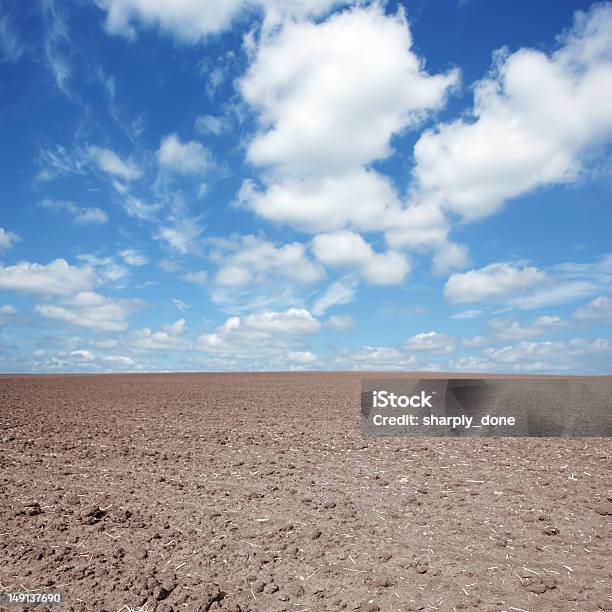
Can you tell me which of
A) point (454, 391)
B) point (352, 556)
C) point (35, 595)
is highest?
point (454, 391)

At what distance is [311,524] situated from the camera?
7.71 m

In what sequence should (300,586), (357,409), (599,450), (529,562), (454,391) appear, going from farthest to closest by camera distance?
(357,409)
(454,391)
(599,450)
(529,562)
(300,586)

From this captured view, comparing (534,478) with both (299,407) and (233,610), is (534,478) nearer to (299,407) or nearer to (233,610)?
(233,610)

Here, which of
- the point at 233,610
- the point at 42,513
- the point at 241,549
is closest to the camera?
the point at 233,610

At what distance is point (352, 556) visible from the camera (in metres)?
6.68

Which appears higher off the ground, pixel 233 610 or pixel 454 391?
pixel 454 391

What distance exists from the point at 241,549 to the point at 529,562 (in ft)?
12.7

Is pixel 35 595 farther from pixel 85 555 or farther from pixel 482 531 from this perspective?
pixel 482 531

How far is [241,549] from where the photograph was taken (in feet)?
22.9

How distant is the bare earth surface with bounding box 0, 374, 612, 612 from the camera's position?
19.5 feet

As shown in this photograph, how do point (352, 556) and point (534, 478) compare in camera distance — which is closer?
point (352, 556)

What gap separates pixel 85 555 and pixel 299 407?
1611 cm

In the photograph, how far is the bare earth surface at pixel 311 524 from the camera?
19.5 feet

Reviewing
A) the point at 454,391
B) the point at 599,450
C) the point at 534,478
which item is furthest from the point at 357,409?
the point at 534,478
